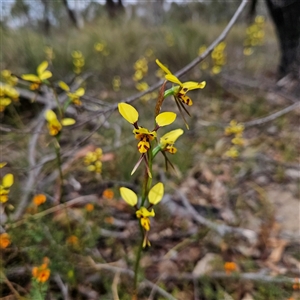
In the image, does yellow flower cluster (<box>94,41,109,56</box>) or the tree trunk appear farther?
yellow flower cluster (<box>94,41,109,56</box>)

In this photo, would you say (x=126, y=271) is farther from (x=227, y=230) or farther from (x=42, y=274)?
(x=227, y=230)

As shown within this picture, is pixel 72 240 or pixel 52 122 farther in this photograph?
pixel 72 240

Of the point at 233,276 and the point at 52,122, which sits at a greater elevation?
the point at 52,122

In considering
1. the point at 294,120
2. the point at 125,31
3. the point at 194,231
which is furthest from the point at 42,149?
the point at 125,31

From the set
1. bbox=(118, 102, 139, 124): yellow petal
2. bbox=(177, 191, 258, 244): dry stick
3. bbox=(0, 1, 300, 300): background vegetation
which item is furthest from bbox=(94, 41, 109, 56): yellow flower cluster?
bbox=(118, 102, 139, 124): yellow petal

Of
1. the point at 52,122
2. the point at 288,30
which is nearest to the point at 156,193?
the point at 52,122

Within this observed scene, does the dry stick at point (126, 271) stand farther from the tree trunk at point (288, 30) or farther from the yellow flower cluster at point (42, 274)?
the tree trunk at point (288, 30)

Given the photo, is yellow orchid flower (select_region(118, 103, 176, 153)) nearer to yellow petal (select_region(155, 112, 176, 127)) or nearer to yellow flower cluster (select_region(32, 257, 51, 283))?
yellow petal (select_region(155, 112, 176, 127))

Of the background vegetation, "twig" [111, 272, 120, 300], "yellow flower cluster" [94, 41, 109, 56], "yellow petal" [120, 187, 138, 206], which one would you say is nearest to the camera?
"yellow petal" [120, 187, 138, 206]

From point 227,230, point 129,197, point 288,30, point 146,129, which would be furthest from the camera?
A: point 288,30

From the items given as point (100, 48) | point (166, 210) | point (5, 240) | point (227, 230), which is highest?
point (100, 48)

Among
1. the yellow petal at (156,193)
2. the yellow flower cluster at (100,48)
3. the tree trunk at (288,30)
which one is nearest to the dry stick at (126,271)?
the yellow petal at (156,193)
